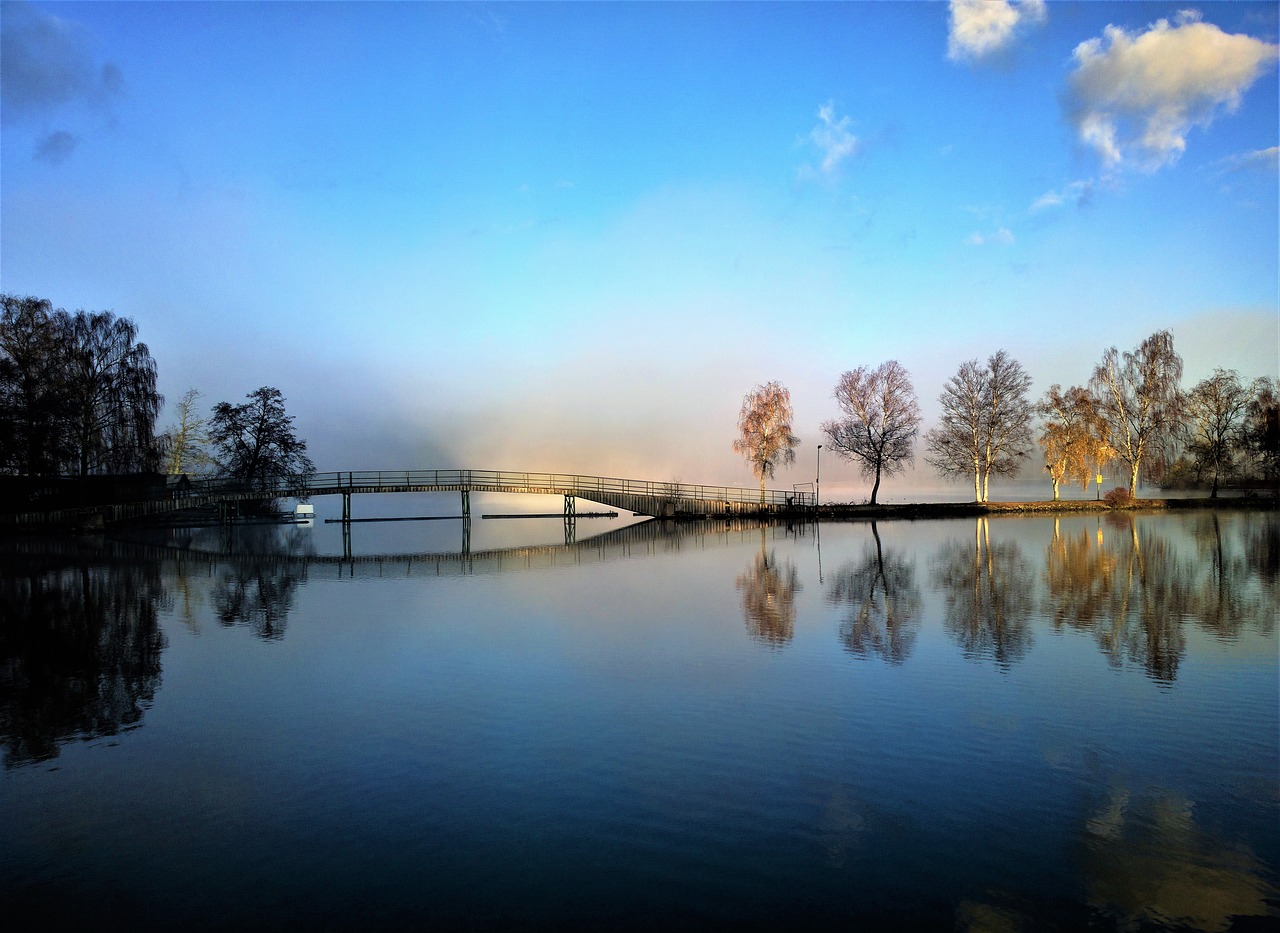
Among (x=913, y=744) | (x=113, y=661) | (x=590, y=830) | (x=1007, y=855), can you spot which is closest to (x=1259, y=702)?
(x=913, y=744)

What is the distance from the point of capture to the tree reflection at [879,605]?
38.2 feet

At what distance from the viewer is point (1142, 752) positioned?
22.5ft

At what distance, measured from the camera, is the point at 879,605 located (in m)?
15.7

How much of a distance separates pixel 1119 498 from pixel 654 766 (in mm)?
61253

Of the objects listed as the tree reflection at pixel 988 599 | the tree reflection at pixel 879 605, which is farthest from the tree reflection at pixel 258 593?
the tree reflection at pixel 988 599

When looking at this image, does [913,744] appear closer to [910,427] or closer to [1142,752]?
[1142,752]

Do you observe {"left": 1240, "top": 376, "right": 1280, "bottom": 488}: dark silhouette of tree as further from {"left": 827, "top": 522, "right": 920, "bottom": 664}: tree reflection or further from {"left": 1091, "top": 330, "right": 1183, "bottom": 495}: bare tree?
{"left": 827, "top": 522, "right": 920, "bottom": 664}: tree reflection

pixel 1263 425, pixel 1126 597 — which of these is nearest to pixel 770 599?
pixel 1126 597

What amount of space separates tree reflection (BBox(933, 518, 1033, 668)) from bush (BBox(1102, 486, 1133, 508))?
35.8 m

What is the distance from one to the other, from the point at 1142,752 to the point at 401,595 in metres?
15.8

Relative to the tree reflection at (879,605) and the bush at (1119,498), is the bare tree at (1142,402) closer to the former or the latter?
the bush at (1119,498)

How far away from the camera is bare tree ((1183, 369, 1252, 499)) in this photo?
196 ft

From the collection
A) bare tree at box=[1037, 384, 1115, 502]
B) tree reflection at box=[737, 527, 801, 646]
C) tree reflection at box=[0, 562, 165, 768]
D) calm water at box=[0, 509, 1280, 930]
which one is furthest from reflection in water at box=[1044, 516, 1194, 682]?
bare tree at box=[1037, 384, 1115, 502]

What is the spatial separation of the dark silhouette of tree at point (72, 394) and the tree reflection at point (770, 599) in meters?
39.5
